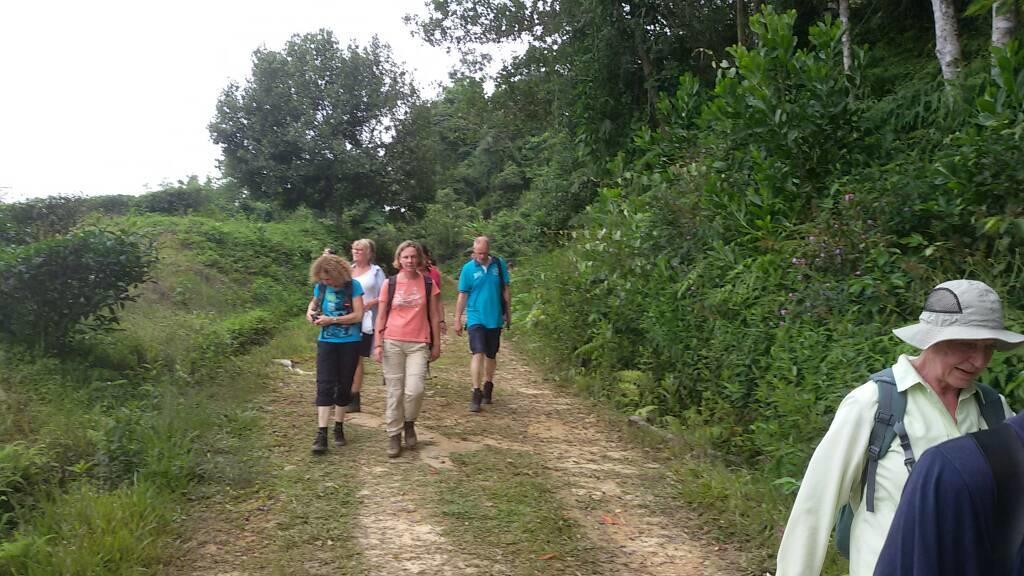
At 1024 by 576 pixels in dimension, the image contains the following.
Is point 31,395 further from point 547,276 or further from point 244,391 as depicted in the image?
point 547,276

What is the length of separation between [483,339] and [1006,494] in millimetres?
6889

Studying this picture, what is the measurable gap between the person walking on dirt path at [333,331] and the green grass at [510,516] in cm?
121

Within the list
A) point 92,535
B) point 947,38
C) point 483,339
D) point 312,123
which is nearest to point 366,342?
point 483,339

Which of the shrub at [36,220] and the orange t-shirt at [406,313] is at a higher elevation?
the shrub at [36,220]

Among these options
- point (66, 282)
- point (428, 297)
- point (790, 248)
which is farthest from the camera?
point (66, 282)

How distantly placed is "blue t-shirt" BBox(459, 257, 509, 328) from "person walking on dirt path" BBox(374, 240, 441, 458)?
4.88ft

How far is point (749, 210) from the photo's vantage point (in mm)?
7477

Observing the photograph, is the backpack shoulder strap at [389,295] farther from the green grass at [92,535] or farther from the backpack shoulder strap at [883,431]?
the backpack shoulder strap at [883,431]

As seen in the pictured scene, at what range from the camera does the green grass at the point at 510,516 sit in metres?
4.68

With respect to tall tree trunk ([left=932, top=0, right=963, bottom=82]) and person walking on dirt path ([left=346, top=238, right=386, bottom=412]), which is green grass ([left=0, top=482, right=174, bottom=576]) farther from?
tall tree trunk ([left=932, top=0, right=963, bottom=82])

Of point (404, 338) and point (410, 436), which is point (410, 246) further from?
point (410, 436)

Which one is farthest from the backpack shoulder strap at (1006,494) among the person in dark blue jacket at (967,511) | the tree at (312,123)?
the tree at (312,123)

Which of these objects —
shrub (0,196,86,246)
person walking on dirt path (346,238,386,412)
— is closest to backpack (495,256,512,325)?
person walking on dirt path (346,238,386,412)

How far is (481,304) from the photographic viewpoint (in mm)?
8234
